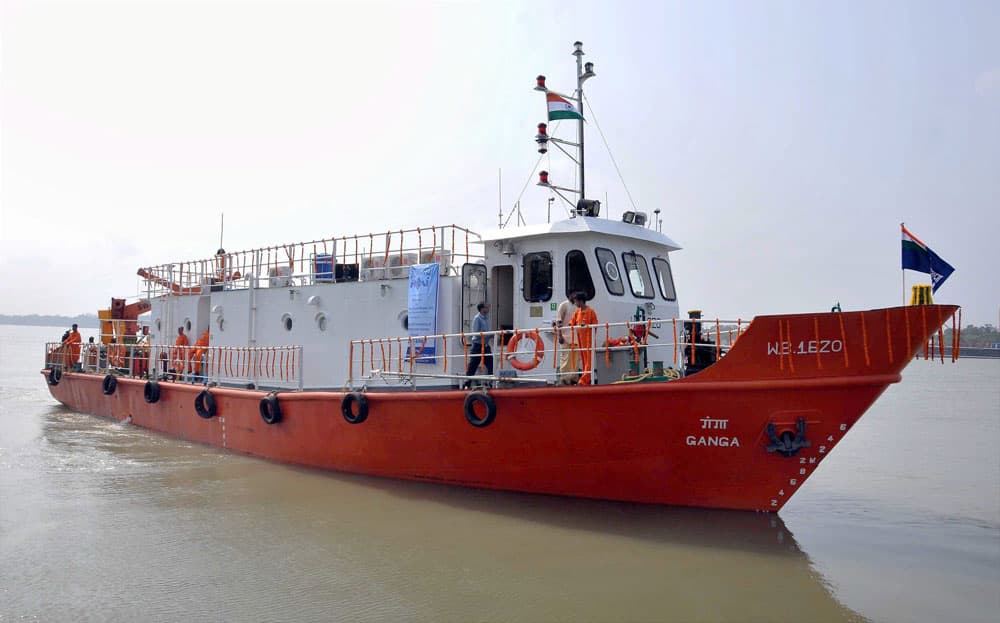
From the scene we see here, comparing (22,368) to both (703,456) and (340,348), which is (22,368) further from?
(703,456)

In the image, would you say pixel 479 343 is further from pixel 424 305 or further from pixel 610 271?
pixel 610 271

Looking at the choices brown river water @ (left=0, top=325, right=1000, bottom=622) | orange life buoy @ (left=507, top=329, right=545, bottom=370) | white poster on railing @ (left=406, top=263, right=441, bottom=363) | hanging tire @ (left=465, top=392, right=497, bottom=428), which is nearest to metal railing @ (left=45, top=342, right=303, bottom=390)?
brown river water @ (left=0, top=325, right=1000, bottom=622)

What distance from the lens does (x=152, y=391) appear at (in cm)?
1364

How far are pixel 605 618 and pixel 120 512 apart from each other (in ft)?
19.3

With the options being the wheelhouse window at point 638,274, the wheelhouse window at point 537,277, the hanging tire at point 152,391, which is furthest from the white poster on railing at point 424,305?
the hanging tire at point 152,391

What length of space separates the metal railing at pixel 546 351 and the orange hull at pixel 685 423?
329 mm

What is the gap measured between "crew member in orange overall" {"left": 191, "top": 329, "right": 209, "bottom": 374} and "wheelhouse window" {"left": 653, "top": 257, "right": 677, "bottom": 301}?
8.40 m

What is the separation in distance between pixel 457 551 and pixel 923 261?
5.33 metres

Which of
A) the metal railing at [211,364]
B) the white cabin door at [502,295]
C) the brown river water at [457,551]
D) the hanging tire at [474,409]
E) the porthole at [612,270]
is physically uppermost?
the porthole at [612,270]

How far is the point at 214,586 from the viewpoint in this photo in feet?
19.5

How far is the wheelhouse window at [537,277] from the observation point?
886cm

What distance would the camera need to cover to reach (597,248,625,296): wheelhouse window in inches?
344

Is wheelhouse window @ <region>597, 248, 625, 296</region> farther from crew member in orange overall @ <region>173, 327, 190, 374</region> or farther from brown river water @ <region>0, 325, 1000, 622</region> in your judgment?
crew member in orange overall @ <region>173, 327, 190, 374</region>

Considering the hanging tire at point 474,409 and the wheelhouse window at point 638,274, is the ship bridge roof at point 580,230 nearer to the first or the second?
the wheelhouse window at point 638,274
